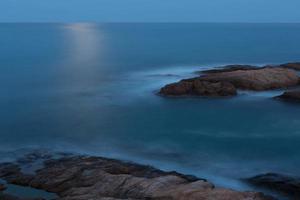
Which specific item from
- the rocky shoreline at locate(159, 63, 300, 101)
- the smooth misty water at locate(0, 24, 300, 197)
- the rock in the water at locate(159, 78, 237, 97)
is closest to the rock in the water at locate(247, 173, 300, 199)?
the smooth misty water at locate(0, 24, 300, 197)

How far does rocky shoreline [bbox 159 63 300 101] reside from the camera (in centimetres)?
5272

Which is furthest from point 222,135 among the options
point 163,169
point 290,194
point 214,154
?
point 290,194

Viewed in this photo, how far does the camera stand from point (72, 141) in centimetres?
3725

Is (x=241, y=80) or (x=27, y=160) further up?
(x=241, y=80)

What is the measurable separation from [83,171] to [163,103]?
22561 mm

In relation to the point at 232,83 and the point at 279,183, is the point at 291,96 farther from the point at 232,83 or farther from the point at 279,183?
the point at 279,183

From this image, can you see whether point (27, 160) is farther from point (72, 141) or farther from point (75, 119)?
point (75, 119)

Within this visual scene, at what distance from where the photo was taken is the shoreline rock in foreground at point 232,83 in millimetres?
53094

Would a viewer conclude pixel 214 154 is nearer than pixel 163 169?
No

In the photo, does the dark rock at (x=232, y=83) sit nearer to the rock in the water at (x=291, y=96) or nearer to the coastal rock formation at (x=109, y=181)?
the rock in the water at (x=291, y=96)

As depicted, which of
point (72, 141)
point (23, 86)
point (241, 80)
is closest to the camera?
point (72, 141)

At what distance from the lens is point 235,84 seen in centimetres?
5584

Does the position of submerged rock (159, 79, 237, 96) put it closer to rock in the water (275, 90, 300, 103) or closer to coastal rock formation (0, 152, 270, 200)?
rock in the water (275, 90, 300, 103)

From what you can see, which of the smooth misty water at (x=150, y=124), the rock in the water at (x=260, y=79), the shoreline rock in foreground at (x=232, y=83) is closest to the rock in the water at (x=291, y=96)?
the smooth misty water at (x=150, y=124)
